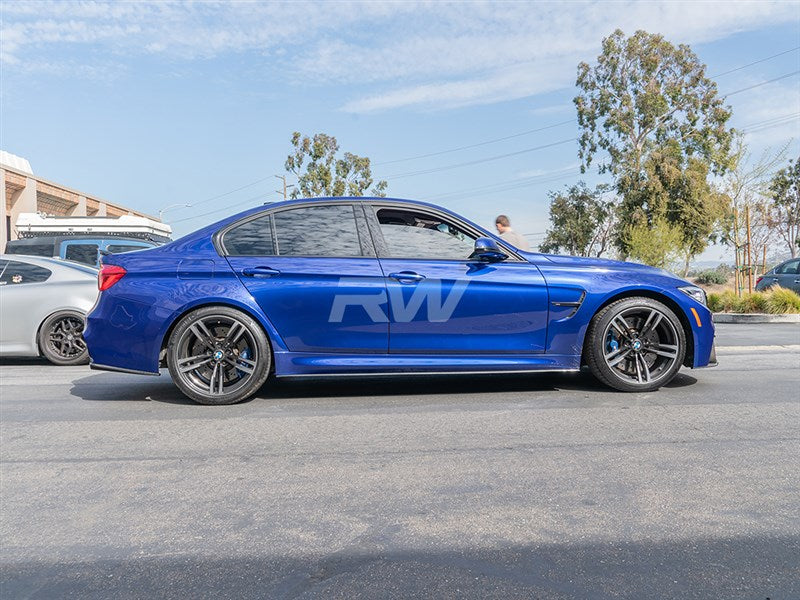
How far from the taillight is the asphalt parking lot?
0.94 meters

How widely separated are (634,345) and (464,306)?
138cm

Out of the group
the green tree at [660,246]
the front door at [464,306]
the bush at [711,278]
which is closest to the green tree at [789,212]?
the bush at [711,278]

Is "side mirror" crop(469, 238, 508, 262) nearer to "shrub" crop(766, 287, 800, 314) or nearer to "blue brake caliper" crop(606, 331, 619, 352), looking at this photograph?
"blue brake caliper" crop(606, 331, 619, 352)

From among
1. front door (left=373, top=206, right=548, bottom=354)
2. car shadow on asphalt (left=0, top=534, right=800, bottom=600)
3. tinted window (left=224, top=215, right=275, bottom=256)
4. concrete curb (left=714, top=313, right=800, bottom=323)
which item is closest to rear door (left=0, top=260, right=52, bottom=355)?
tinted window (left=224, top=215, right=275, bottom=256)

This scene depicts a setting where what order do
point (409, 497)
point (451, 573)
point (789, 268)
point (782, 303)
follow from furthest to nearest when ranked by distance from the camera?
point (789, 268) < point (782, 303) < point (409, 497) < point (451, 573)

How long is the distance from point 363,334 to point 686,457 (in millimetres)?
2444

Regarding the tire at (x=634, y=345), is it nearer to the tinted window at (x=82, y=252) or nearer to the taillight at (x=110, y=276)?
the taillight at (x=110, y=276)

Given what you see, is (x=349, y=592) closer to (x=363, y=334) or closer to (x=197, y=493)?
(x=197, y=493)

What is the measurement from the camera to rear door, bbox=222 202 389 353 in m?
5.07

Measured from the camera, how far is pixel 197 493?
123 inches

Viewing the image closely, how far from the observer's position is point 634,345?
526 centimetres

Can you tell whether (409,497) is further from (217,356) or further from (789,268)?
(789,268)

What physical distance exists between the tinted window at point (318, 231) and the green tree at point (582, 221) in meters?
42.7

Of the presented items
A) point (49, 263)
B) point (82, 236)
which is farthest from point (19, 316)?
point (82, 236)
